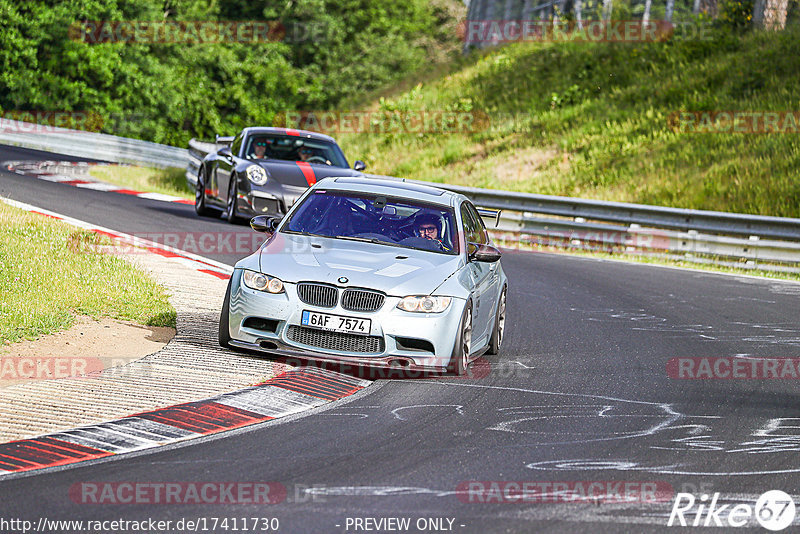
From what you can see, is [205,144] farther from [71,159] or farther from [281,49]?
[281,49]

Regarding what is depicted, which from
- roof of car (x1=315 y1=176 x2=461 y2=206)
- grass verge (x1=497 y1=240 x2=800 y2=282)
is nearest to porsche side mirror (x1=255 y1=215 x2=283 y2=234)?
roof of car (x1=315 y1=176 x2=461 y2=206)

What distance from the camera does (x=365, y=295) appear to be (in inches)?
333

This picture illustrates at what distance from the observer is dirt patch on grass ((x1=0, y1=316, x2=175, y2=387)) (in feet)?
25.5

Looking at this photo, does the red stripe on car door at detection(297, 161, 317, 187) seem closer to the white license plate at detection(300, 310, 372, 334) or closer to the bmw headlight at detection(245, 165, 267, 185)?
the bmw headlight at detection(245, 165, 267, 185)

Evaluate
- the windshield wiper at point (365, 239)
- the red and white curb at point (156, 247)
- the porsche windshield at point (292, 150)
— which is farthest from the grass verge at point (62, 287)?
the porsche windshield at point (292, 150)

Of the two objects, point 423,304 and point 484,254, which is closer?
point 423,304

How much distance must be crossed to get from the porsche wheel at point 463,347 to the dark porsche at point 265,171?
25.8 ft

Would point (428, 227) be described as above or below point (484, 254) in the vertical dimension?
above

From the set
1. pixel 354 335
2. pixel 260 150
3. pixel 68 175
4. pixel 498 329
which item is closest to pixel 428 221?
pixel 498 329

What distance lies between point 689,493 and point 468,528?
4.53ft

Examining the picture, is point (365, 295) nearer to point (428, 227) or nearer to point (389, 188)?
point (428, 227)

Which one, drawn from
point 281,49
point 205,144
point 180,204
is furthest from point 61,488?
point 281,49

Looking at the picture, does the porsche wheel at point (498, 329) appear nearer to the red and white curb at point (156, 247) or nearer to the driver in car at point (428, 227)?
the driver in car at point (428, 227)

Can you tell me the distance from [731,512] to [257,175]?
40.2 ft
